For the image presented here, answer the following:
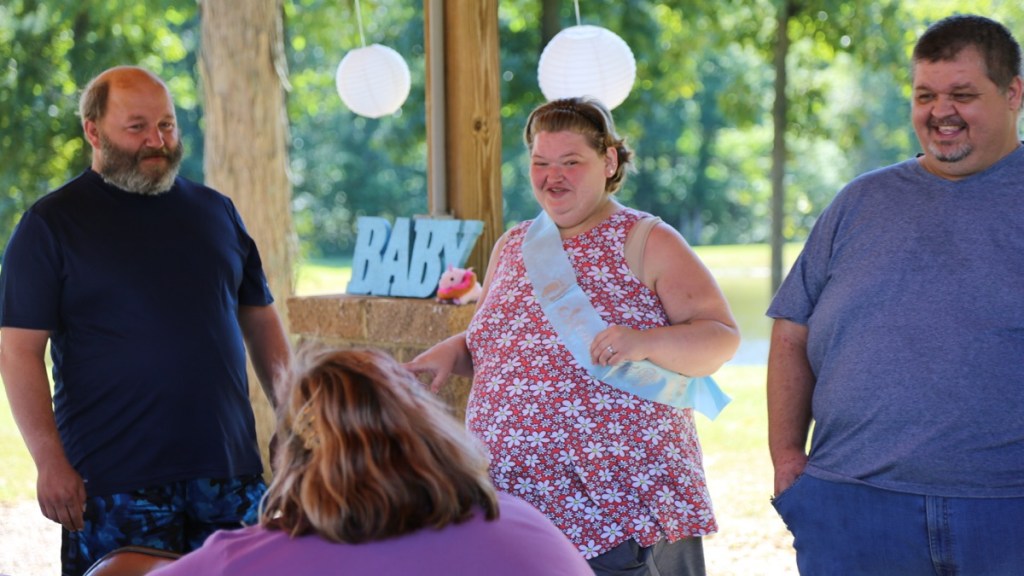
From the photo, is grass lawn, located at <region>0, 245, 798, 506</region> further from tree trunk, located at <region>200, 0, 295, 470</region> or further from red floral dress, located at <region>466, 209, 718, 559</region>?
red floral dress, located at <region>466, 209, 718, 559</region>

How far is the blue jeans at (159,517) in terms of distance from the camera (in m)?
2.47

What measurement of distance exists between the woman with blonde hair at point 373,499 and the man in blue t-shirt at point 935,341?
0.94 metres

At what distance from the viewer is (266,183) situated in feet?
20.2

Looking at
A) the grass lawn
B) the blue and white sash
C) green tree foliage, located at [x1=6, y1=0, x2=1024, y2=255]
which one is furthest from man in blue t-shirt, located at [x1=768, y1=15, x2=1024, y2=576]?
green tree foliage, located at [x1=6, y1=0, x2=1024, y2=255]

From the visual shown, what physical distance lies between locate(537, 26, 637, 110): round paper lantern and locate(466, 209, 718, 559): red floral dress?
2478 millimetres

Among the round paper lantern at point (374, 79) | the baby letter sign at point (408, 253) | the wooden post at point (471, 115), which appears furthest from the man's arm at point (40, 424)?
the round paper lantern at point (374, 79)

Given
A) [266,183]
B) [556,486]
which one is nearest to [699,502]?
[556,486]

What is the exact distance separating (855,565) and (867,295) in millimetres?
505

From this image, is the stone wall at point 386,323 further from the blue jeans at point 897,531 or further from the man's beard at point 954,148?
the man's beard at point 954,148

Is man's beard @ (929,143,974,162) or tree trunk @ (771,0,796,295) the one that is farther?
tree trunk @ (771,0,796,295)

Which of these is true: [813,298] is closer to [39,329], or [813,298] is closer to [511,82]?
[39,329]

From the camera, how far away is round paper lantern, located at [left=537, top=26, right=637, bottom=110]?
15.5ft

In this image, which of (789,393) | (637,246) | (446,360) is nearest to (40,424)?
(446,360)

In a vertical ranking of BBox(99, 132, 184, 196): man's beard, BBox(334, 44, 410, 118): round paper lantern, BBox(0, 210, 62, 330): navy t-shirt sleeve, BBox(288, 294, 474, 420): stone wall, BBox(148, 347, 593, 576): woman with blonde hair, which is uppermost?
BBox(334, 44, 410, 118): round paper lantern
